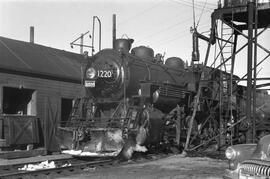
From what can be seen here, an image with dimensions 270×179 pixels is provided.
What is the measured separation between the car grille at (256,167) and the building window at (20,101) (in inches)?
490

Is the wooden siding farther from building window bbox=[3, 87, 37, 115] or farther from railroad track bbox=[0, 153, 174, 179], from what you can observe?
railroad track bbox=[0, 153, 174, 179]

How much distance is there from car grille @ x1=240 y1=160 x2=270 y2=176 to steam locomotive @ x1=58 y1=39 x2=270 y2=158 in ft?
20.2

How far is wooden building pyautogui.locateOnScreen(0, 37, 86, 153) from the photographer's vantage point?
1655 cm

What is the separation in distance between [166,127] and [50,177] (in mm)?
5551

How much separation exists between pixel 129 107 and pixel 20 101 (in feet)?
23.3

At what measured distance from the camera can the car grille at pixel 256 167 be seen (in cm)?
630

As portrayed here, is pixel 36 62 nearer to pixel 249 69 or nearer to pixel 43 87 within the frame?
pixel 43 87

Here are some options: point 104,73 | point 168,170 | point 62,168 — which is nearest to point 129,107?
point 104,73

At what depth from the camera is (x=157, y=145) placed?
14.4 meters

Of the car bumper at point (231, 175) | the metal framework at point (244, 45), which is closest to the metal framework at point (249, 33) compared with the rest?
the metal framework at point (244, 45)

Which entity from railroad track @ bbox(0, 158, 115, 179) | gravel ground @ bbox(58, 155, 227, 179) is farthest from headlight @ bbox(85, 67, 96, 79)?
gravel ground @ bbox(58, 155, 227, 179)

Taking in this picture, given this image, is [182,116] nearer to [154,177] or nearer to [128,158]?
[128,158]

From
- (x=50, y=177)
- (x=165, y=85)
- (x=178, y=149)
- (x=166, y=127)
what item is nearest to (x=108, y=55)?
(x=165, y=85)

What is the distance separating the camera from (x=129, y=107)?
13273 millimetres
